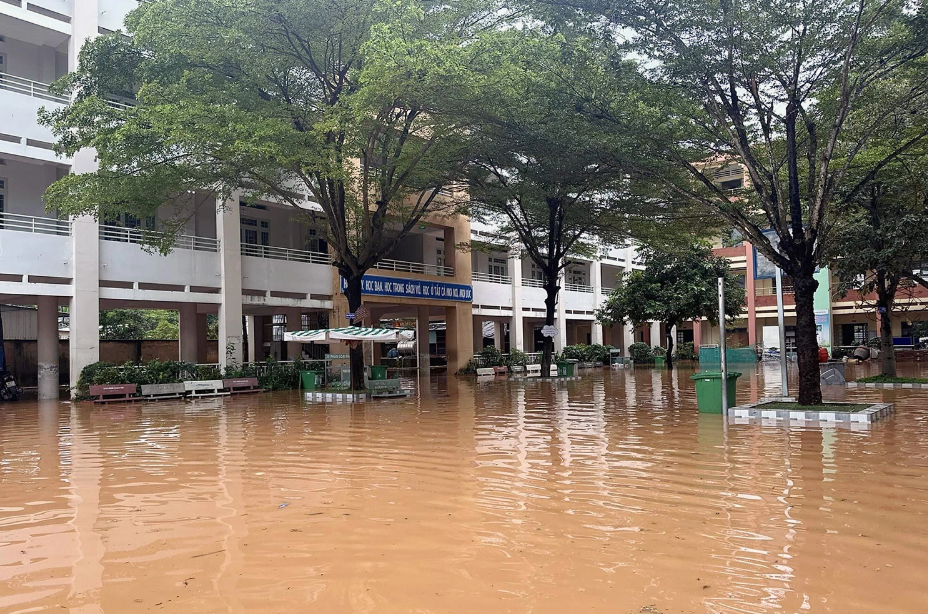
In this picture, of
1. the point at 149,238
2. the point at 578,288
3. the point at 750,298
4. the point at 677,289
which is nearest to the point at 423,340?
the point at 677,289

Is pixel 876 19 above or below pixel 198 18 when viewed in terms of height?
below

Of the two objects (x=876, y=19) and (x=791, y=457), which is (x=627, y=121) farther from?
(x=791, y=457)

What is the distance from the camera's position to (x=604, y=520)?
5812 mm

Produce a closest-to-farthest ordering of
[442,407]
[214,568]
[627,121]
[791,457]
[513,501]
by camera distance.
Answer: [214,568], [513,501], [791,457], [627,121], [442,407]

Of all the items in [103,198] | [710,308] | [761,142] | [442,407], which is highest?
[761,142]

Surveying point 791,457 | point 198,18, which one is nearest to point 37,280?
point 198,18

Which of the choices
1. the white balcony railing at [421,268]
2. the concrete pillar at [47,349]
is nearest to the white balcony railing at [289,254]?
the white balcony railing at [421,268]

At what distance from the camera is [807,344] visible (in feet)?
44.0

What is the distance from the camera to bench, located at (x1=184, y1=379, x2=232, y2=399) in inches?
815

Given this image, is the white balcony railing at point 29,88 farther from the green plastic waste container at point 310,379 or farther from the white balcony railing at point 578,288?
the white balcony railing at point 578,288

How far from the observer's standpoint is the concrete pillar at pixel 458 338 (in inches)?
1286

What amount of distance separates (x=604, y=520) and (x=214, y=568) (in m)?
3.05

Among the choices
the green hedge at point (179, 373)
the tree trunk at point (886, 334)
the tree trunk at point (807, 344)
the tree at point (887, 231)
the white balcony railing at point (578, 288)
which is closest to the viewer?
the tree trunk at point (807, 344)

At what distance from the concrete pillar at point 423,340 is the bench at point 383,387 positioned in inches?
485
